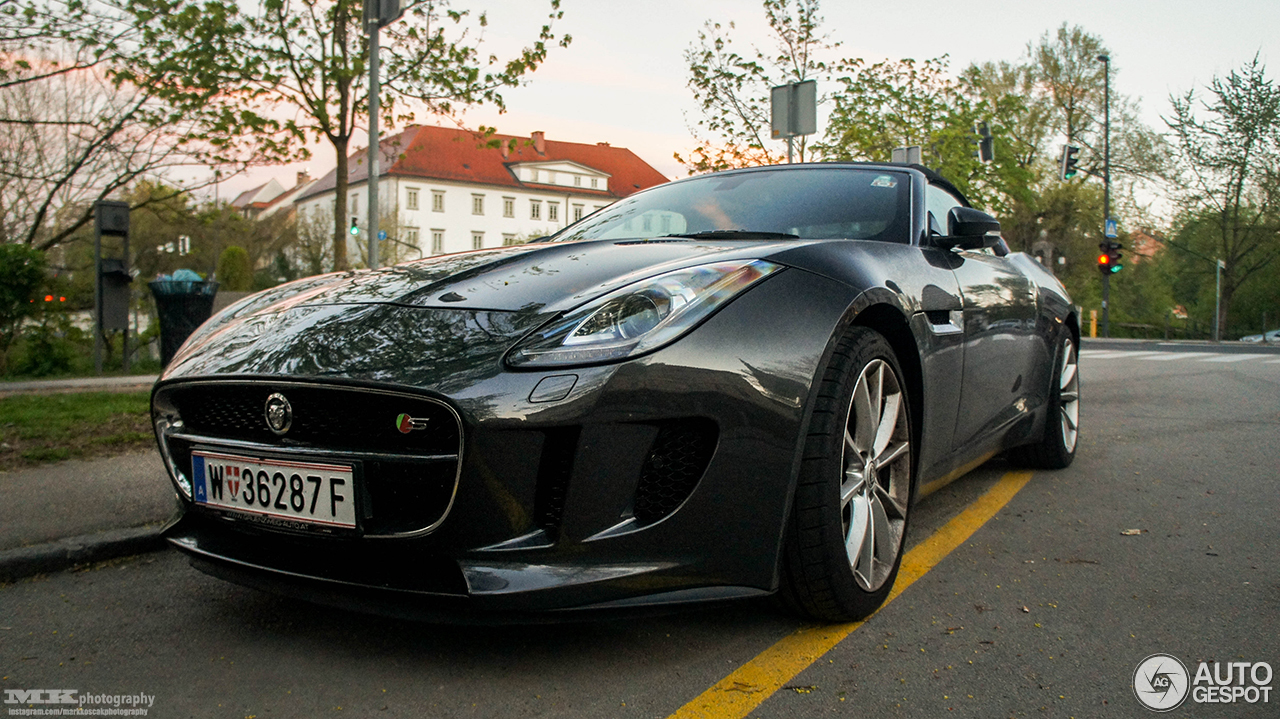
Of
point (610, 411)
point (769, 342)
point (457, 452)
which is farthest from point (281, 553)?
point (769, 342)

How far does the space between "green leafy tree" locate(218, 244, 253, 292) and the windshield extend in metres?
36.5

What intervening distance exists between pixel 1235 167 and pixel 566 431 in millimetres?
42761

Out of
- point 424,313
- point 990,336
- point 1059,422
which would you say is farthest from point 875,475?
point 1059,422

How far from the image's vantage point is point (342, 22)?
11922 mm

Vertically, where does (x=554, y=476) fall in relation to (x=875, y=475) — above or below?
above

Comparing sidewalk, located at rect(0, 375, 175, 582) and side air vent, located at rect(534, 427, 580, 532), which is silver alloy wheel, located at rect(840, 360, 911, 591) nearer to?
side air vent, located at rect(534, 427, 580, 532)

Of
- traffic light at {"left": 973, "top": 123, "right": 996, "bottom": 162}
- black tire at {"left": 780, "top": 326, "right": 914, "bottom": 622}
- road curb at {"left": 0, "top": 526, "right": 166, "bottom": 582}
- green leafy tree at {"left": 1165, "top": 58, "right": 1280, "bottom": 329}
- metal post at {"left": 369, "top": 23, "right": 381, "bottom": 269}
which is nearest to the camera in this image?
black tire at {"left": 780, "top": 326, "right": 914, "bottom": 622}

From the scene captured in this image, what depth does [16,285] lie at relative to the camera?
8859mm

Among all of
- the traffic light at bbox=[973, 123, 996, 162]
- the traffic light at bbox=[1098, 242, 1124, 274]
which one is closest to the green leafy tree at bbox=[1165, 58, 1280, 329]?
the traffic light at bbox=[1098, 242, 1124, 274]

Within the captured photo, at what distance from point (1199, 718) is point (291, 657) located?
6.51ft

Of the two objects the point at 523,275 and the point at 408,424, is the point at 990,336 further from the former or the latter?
the point at 408,424

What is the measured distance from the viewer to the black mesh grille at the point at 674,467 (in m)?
2.03

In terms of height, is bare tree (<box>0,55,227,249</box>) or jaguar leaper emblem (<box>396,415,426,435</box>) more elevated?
bare tree (<box>0,55,227,249</box>)

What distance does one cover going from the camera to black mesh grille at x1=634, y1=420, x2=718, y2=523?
6.66 feet
